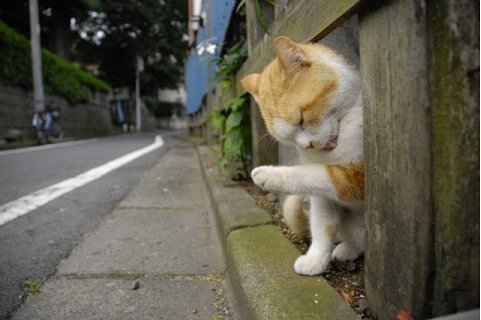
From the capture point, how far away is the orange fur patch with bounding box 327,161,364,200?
1091 mm

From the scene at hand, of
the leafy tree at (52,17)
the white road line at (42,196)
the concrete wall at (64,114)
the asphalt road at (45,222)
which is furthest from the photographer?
the leafy tree at (52,17)

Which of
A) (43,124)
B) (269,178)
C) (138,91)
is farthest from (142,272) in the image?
(138,91)

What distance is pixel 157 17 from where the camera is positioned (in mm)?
20453

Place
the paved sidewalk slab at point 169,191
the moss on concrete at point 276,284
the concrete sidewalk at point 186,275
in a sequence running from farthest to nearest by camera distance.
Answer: the paved sidewalk slab at point 169,191 → the concrete sidewalk at point 186,275 → the moss on concrete at point 276,284

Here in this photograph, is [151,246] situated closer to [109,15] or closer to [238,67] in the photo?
[238,67]

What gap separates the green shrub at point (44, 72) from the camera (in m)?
9.04

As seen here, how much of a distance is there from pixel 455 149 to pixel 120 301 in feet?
3.79

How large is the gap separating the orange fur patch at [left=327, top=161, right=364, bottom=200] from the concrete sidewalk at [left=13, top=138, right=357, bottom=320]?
11.3 inches

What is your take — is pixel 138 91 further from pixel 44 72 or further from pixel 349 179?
pixel 349 179

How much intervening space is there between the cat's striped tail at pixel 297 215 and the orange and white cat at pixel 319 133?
0.59 feet

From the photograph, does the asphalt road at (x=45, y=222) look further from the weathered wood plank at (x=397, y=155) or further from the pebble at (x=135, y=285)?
the weathered wood plank at (x=397, y=155)

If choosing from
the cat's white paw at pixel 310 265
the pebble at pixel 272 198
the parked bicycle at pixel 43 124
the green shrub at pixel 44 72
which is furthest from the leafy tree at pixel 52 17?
the cat's white paw at pixel 310 265

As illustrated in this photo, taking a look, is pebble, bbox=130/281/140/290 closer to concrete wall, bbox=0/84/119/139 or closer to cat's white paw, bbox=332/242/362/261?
cat's white paw, bbox=332/242/362/261

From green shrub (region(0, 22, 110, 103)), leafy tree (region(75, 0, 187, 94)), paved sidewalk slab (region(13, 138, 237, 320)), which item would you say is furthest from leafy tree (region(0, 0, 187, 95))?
paved sidewalk slab (region(13, 138, 237, 320))
